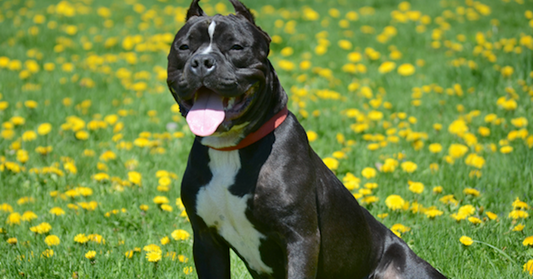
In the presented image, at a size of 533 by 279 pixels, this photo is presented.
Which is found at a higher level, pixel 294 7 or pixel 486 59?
pixel 486 59

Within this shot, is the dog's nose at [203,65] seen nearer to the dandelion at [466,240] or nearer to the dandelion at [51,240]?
the dandelion at [51,240]

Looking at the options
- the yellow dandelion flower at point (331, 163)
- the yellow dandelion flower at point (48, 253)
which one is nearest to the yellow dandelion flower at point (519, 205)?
the yellow dandelion flower at point (331, 163)

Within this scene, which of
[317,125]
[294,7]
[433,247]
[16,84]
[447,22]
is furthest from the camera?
[294,7]

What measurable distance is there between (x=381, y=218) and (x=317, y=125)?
177 centimetres

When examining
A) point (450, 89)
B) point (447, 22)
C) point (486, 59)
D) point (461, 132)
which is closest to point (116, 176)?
point (461, 132)

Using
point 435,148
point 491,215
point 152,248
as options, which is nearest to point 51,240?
point 152,248

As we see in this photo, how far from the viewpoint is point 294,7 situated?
9.27m

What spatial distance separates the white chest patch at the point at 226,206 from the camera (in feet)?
7.93

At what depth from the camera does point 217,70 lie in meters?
2.26

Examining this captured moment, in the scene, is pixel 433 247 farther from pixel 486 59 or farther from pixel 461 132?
pixel 486 59

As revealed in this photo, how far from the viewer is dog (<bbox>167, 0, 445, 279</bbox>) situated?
2332 mm

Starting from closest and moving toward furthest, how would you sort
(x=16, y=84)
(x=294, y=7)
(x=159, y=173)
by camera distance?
(x=159, y=173), (x=16, y=84), (x=294, y=7)

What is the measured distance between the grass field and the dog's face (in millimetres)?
1054

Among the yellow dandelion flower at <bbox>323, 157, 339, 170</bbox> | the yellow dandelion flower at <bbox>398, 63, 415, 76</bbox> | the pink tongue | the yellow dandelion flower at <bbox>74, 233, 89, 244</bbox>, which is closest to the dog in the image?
the pink tongue
